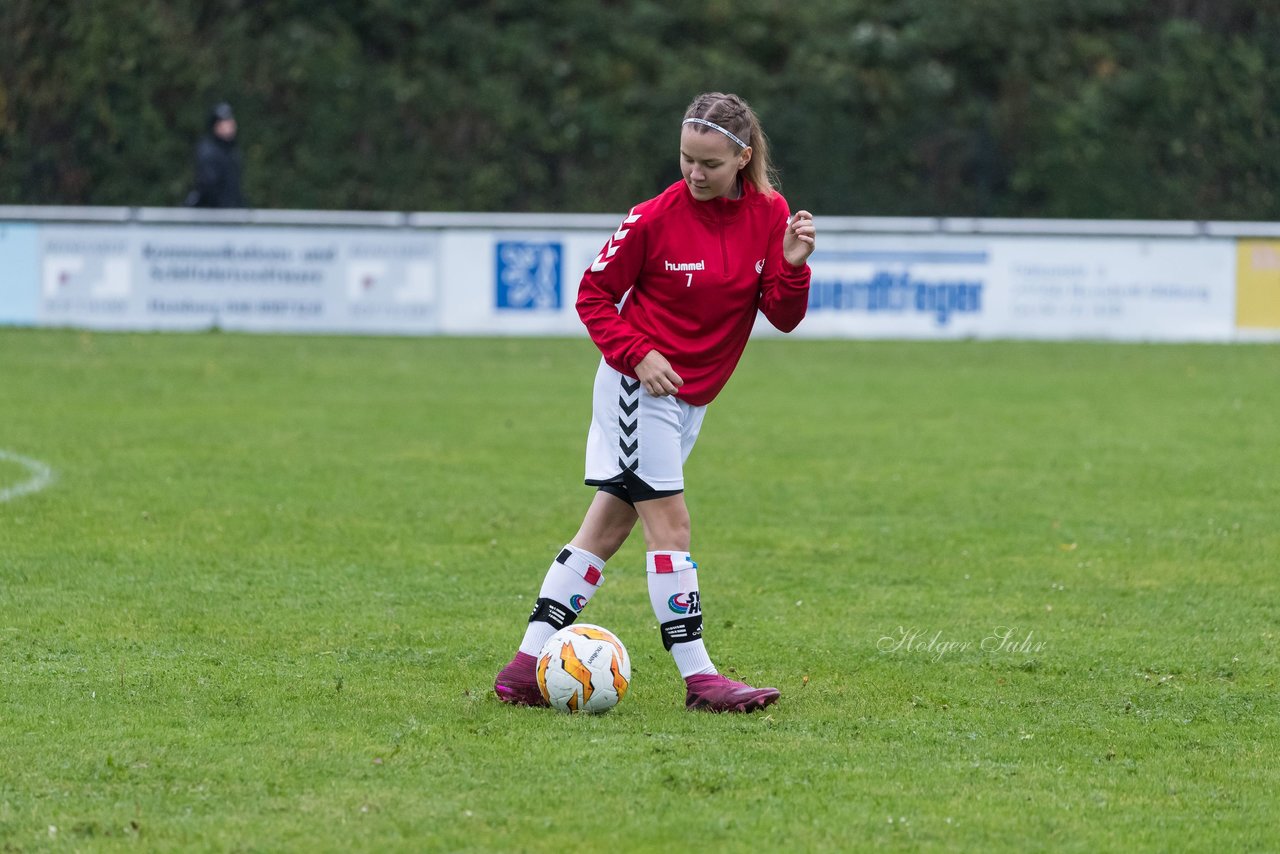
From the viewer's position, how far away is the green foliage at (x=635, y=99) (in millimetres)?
28000

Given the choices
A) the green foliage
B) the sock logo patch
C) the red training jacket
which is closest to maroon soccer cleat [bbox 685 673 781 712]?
the sock logo patch

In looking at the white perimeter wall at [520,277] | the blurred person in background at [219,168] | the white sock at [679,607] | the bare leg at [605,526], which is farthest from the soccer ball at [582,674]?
the blurred person in background at [219,168]

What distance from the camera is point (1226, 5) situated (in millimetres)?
31047

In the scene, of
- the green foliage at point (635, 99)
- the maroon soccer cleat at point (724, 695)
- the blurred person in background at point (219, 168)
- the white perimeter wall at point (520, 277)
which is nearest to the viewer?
the maroon soccer cleat at point (724, 695)

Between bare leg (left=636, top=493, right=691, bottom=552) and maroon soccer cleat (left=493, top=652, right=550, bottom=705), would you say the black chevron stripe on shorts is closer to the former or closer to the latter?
bare leg (left=636, top=493, right=691, bottom=552)

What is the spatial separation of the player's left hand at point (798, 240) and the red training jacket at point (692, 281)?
0.10 ft

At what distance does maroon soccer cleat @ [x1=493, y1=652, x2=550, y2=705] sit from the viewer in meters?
5.61

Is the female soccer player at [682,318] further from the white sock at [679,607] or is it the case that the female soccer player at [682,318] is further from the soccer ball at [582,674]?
the soccer ball at [582,674]

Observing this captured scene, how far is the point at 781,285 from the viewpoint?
5582 millimetres

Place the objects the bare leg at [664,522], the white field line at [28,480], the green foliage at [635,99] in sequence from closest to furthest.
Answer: the bare leg at [664,522], the white field line at [28,480], the green foliage at [635,99]

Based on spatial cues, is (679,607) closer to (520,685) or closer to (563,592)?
(563,592)

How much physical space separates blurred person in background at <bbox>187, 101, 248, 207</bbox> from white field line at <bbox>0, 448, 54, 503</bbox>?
39.8 ft

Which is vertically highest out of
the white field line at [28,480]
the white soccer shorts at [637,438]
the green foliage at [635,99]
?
the green foliage at [635,99]

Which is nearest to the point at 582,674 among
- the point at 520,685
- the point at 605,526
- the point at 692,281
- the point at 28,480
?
the point at 520,685
